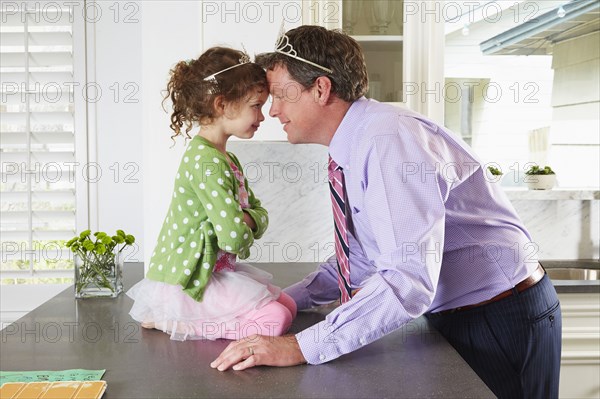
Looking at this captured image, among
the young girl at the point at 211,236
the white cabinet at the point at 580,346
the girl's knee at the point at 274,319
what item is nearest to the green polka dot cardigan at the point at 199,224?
the young girl at the point at 211,236

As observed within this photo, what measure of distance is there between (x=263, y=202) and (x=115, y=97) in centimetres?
72

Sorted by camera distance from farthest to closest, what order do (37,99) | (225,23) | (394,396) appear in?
(37,99) → (225,23) → (394,396)

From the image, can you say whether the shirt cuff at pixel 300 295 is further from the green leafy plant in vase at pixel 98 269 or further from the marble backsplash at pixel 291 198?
the marble backsplash at pixel 291 198

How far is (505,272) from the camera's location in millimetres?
1653

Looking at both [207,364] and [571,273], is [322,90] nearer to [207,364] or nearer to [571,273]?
[207,364]

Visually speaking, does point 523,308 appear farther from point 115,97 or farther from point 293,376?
point 115,97

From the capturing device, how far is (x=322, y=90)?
5.67 feet

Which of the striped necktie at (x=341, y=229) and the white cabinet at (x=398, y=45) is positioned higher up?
the white cabinet at (x=398, y=45)

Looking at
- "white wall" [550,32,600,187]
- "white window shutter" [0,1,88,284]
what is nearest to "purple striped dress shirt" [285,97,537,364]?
"white window shutter" [0,1,88,284]

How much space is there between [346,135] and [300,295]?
18.6 inches

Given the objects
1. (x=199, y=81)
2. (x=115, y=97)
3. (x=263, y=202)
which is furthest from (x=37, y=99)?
(x=199, y=81)

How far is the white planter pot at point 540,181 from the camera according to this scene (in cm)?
298

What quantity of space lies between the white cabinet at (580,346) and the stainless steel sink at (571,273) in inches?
15.5

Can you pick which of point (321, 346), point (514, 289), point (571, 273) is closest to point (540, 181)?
point (571, 273)
